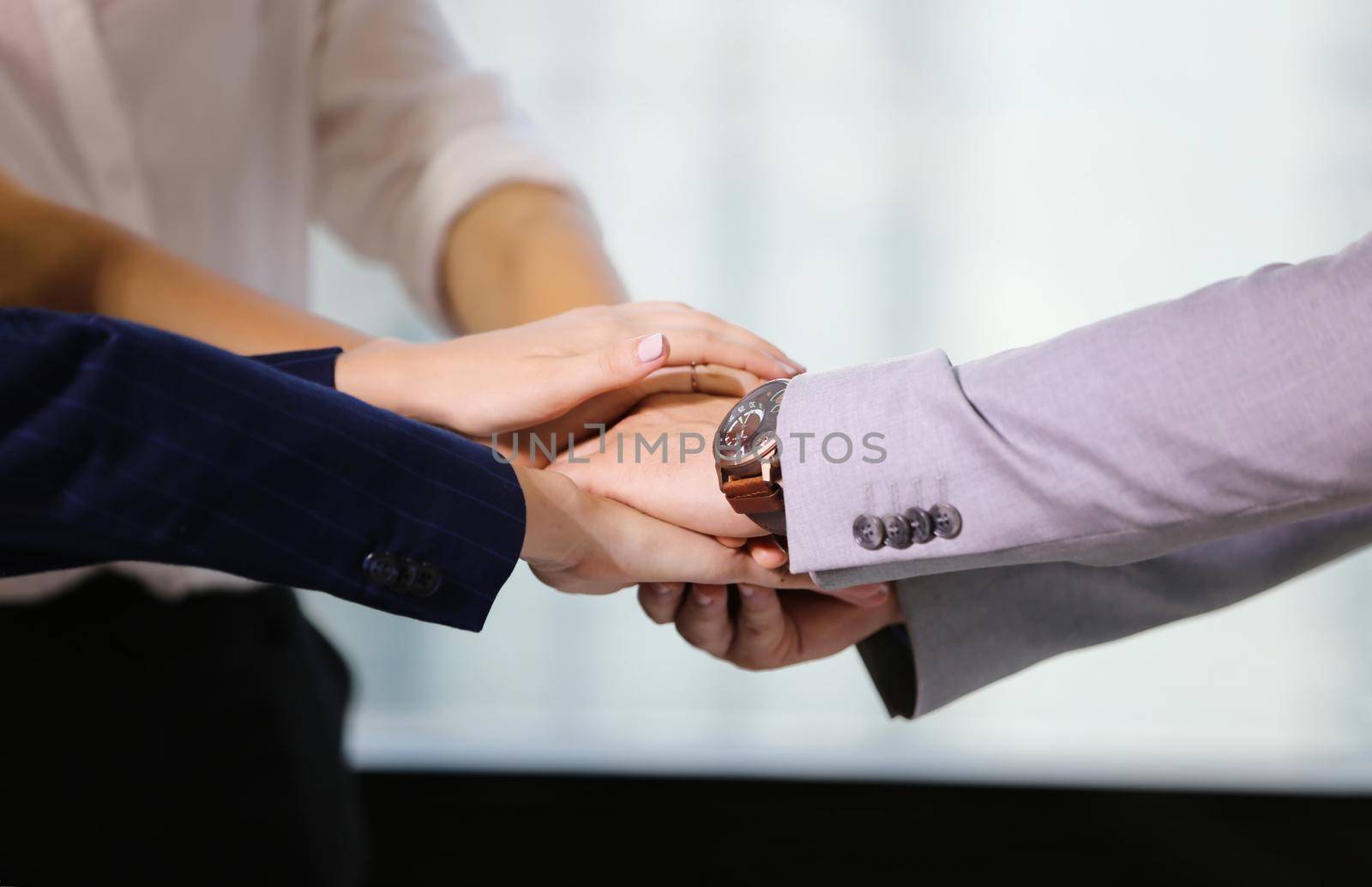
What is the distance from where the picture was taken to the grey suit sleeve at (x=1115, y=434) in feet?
1.75

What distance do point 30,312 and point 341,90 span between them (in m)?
0.58

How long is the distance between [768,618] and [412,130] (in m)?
0.58

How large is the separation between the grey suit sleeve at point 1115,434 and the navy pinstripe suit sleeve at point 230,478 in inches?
7.4

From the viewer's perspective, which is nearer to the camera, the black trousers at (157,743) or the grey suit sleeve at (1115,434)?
the grey suit sleeve at (1115,434)

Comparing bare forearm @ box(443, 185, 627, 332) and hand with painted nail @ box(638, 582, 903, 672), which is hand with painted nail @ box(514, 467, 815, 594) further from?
bare forearm @ box(443, 185, 627, 332)

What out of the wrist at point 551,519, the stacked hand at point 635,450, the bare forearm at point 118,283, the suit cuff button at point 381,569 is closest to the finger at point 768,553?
the stacked hand at point 635,450

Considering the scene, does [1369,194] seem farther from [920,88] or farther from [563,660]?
[563,660]

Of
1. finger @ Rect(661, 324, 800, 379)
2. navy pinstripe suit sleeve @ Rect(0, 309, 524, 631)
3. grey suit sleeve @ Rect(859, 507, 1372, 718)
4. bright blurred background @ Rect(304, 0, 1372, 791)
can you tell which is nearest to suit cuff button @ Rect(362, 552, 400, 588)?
navy pinstripe suit sleeve @ Rect(0, 309, 524, 631)

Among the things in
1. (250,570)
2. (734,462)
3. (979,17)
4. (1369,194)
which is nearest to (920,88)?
(979,17)

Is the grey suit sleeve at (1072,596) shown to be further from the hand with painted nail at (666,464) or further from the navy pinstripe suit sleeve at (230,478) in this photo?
the navy pinstripe suit sleeve at (230,478)

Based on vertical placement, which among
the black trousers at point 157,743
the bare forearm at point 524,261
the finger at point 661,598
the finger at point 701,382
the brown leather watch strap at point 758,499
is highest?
the bare forearm at point 524,261

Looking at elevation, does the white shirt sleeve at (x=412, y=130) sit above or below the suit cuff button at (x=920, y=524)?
above

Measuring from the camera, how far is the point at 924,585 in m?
0.73

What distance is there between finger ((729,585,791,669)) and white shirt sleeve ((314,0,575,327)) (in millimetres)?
451
